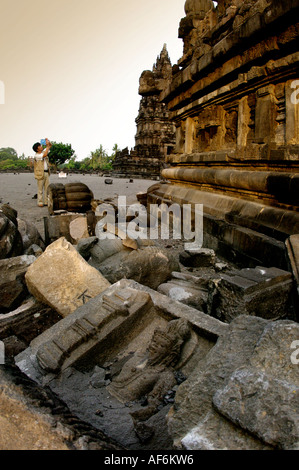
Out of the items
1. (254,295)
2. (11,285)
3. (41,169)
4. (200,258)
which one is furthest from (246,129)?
(41,169)

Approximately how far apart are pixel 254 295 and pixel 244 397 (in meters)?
1.06

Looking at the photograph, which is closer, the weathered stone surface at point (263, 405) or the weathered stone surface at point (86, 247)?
the weathered stone surface at point (263, 405)

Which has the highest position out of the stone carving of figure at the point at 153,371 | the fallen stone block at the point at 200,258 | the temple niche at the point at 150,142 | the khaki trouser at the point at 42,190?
the temple niche at the point at 150,142

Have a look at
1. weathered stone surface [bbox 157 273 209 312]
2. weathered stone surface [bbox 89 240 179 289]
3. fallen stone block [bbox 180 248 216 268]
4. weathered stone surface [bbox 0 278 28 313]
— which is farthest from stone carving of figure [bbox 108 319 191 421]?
fallen stone block [bbox 180 248 216 268]

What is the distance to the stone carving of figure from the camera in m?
1.51

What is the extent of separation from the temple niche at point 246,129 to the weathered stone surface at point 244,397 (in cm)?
146

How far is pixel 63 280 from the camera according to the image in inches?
93.6

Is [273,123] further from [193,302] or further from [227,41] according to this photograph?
[193,302]

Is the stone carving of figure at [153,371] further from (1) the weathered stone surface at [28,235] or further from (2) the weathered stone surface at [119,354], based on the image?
(1) the weathered stone surface at [28,235]

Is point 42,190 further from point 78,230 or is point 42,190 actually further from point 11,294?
point 11,294

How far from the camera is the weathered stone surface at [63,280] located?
2316 mm

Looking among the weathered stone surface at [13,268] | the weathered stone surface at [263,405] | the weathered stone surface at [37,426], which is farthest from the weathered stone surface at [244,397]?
the weathered stone surface at [13,268]
